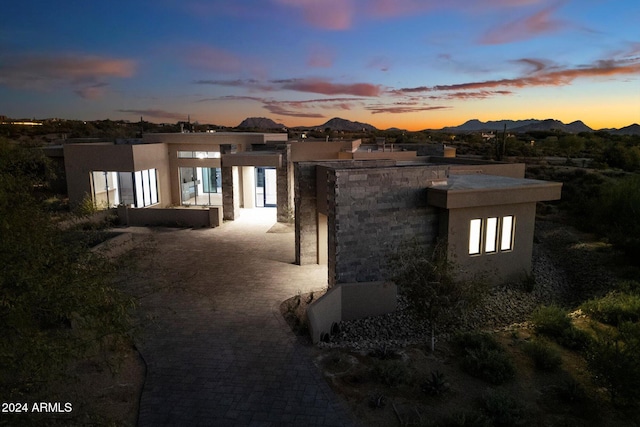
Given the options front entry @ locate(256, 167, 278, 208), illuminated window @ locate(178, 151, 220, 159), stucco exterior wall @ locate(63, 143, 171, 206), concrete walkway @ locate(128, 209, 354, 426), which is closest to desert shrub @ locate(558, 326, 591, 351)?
concrete walkway @ locate(128, 209, 354, 426)

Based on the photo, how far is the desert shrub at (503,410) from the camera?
21.3 feet

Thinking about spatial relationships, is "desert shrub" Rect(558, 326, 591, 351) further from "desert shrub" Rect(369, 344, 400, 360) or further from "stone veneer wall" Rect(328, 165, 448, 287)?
"stone veneer wall" Rect(328, 165, 448, 287)

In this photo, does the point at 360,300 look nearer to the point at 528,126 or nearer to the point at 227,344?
the point at 227,344

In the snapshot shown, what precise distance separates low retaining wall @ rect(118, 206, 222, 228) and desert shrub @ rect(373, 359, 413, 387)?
45.3 feet

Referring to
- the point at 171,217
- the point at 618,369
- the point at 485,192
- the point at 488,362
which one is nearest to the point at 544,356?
the point at 488,362

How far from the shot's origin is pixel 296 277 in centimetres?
1324

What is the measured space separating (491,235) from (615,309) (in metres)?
3.73

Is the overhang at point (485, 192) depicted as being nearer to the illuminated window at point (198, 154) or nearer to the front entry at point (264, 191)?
the front entry at point (264, 191)

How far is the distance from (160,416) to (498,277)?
1071 centimetres

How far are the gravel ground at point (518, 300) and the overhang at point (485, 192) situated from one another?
290cm

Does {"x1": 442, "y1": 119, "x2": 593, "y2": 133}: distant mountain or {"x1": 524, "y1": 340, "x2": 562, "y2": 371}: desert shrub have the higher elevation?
{"x1": 442, "y1": 119, "x2": 593, "y2": 133}: distant mountain

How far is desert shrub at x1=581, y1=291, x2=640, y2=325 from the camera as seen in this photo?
10586 mm

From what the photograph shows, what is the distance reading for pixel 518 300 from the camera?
12859 millimetres

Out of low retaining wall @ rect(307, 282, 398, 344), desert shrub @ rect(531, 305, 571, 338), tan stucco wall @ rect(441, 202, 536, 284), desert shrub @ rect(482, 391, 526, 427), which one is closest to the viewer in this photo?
desert shrub @ rect(482, 391, 526, 427)
